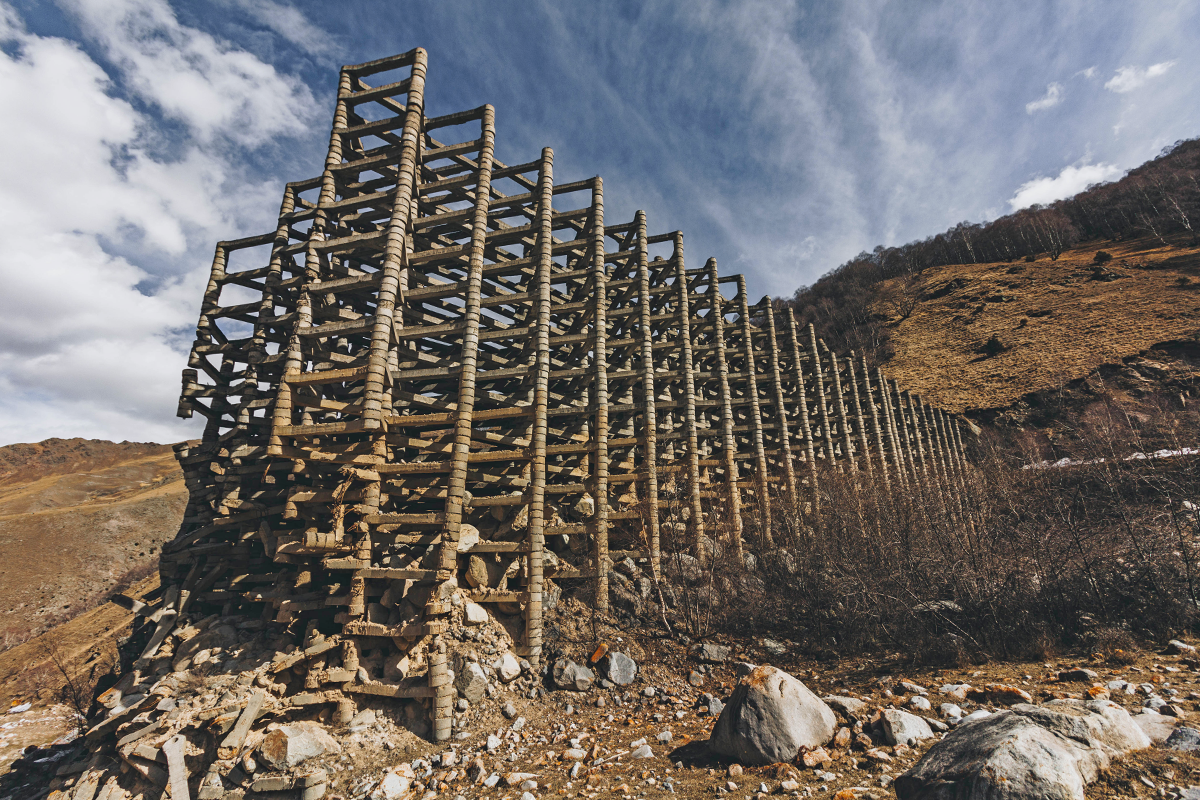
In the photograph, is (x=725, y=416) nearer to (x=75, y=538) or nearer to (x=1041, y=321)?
(x=1041, y=321)

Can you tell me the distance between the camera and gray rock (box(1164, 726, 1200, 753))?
3.94 metres

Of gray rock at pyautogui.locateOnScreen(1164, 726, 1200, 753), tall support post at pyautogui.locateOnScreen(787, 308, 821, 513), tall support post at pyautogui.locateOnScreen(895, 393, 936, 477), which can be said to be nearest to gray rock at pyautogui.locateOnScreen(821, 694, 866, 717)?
gray rock at pyautogui.locateOnScreen(1164, 726, 1200, 753)

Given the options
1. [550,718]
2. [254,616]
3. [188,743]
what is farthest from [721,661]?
[254,616]

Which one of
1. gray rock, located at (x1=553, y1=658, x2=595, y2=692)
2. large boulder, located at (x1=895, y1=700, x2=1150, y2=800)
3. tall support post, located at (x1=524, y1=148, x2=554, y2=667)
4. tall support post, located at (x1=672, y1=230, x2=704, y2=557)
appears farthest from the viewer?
tall support post, located at (x1=672, y1=230, x2=704, y2=557)

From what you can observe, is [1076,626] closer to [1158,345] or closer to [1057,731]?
[1057,731]

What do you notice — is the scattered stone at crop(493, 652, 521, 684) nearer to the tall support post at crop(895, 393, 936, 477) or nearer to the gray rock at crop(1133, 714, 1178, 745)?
the gray rock at crop(1133, 714, 1178, 745)

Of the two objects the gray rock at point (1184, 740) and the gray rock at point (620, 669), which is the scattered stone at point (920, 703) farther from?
the gray rock at point (620, 669)

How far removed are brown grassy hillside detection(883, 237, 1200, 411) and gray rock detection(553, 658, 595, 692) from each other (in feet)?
138

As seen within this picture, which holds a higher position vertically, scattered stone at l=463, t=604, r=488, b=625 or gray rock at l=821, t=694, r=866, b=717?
scattered stone at l=463, t=604, r=488, b=625

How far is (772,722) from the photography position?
5316 mm

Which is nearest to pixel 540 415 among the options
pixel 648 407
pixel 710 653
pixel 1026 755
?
pixel 648 407

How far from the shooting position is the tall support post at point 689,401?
524 inches

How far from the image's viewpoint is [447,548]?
9055 millimetres

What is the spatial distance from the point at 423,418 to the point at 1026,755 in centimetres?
974
